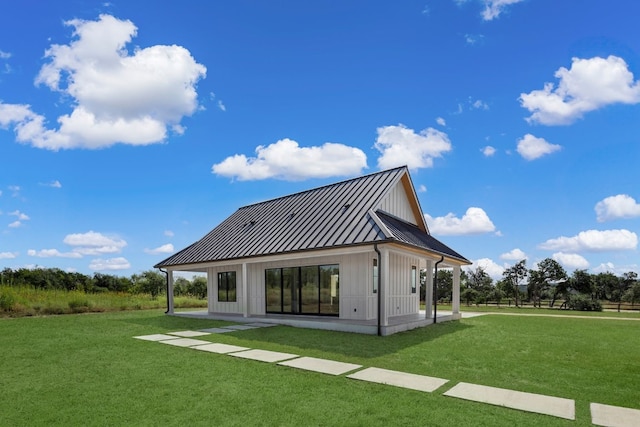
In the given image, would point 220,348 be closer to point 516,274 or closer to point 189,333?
point 189,333

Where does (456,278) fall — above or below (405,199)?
below

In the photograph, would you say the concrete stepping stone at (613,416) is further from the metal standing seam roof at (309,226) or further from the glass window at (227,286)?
the glass window at (227,286)

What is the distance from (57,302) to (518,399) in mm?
19301

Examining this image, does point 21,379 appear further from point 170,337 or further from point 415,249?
point 415,249

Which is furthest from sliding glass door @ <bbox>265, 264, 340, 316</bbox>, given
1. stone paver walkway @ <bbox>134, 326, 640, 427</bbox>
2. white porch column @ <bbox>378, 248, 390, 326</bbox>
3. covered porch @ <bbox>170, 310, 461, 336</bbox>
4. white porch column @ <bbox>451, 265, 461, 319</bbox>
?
white porch column @ <bbox>451, 265, 461, 319</bbox>

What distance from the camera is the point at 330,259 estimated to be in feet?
44.2

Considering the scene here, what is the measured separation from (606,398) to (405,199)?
1183 cm

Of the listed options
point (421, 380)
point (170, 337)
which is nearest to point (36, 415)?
point (421, 380)

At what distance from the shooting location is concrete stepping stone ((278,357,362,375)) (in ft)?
20.8

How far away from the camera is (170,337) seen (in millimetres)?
10227

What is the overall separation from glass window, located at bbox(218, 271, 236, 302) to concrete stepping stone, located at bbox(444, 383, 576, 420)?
12.9 metres

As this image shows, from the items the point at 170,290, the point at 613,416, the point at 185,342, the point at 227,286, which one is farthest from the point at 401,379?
the point at 170,290

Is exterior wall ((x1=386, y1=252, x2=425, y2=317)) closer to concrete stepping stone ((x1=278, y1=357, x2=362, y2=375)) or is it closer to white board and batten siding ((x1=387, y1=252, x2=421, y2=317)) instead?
white board and batten siding ((x1=387, y1=252, x2=421, y2=317))

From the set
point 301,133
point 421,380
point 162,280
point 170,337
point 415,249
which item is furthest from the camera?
point 162,280
